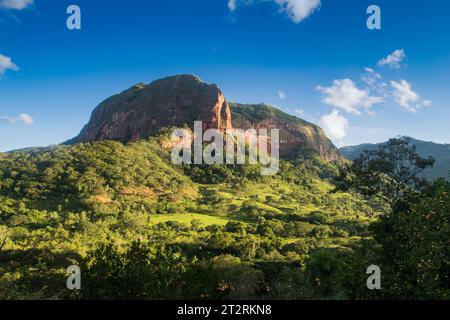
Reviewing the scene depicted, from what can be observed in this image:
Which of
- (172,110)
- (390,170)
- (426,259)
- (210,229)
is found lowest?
(210,229)

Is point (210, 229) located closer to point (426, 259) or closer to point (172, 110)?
point (426, 259)

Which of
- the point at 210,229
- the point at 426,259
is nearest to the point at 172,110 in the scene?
the point at 210,229

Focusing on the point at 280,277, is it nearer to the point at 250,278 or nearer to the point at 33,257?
the point at 250,278

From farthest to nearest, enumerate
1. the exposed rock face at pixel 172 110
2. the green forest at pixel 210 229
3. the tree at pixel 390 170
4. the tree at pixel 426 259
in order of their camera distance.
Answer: the exposed rock face at pixel 172 110
the tree at pixel 390 170
the green forest at pixel 210 229
the tree at pixel 426 259

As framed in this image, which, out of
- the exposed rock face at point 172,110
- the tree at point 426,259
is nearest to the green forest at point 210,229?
the tree at point 426,259

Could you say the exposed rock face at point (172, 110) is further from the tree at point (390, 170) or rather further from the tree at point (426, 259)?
the tree at point (426, 259)

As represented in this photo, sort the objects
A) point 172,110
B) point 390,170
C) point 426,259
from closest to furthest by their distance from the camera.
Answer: point 426,259
point 390,170
point 172,110

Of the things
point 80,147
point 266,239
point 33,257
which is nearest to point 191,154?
point 80,147
